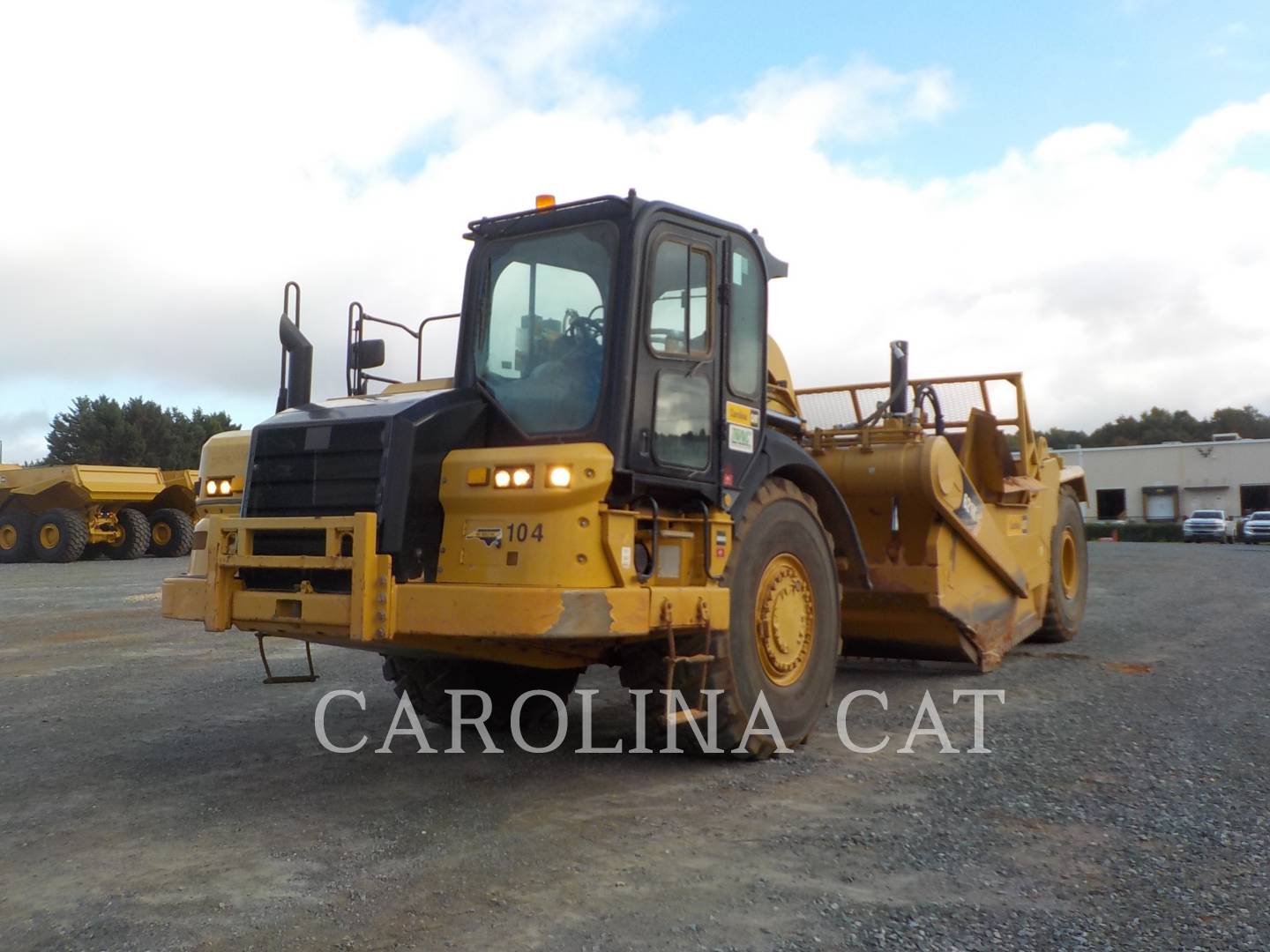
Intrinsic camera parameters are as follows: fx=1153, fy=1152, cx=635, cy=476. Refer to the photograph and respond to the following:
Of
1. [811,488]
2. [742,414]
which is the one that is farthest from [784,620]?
[742,414]

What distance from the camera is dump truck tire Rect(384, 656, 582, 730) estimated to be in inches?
244

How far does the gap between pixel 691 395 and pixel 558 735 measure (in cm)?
216

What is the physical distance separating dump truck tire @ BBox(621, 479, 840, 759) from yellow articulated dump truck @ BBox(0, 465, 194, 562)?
21808 mm

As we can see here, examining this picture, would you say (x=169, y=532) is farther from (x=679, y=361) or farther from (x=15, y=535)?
(x=679, y=361)

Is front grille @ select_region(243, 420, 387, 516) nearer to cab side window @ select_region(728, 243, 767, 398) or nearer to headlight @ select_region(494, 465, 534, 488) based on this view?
headlight @ select_region(494, 465, 534, 488)

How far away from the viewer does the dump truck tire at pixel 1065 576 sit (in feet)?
30.9

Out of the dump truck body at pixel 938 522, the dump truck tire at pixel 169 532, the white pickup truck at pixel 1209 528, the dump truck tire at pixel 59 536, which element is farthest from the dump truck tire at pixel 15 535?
the white pickup truck at pixel 1209 528

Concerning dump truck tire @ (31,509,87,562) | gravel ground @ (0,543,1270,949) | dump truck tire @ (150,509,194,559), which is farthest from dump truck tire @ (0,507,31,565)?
gravel ground @ (0,543,1270,949)

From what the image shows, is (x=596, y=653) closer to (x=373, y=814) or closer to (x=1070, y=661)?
(x=373, y=814)

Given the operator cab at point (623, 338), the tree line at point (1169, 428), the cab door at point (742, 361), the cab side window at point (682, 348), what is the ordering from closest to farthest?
the operator cab at point (623, 338), the cab side window at point (682, 348), the cab door at point (742, 361), the tree line at point (1169, 428)

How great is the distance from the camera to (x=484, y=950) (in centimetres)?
320

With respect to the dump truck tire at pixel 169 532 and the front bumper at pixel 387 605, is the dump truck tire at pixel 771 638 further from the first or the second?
the dump truck tire at pixel 169 532

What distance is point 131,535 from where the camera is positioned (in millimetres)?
25562

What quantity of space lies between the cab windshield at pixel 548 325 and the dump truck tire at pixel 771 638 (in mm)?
1031
